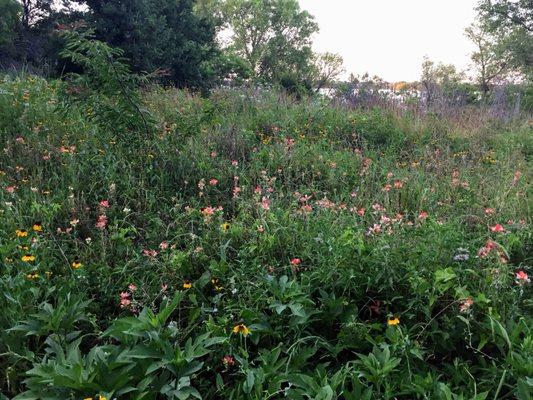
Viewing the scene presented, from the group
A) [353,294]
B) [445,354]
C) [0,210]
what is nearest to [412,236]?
[353,294]

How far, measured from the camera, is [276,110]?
6.67 meters

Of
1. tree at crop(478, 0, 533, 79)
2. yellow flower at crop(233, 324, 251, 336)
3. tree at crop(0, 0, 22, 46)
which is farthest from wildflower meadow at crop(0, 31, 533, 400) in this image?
tree at crop(478, 0, 533, 79)

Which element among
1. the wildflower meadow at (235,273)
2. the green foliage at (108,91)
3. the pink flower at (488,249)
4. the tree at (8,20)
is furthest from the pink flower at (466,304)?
the tree at (8,20)

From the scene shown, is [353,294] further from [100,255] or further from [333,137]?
[333,137]

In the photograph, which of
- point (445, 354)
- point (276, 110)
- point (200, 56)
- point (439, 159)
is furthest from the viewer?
point (200, 56)

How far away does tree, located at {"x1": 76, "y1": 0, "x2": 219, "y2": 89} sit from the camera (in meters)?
11.0

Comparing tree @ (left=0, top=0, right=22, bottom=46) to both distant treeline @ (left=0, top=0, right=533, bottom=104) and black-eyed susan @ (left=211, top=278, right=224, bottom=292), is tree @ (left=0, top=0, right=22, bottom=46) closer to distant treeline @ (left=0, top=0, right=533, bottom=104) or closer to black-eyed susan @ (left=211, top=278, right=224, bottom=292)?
distant treeline @ (left=0, top=0, right=533, bottom=104)

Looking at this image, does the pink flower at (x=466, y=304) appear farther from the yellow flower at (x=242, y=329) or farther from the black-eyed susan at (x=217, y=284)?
the black-eyed susan at (x=217, y=284)

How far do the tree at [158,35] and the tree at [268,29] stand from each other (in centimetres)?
1714

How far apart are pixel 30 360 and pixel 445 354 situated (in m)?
1.75

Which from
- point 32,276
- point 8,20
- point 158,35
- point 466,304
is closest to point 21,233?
point 32,276

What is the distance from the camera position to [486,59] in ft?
90.3

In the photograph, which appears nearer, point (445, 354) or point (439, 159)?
point (445, 354)

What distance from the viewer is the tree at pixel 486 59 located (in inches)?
1009
